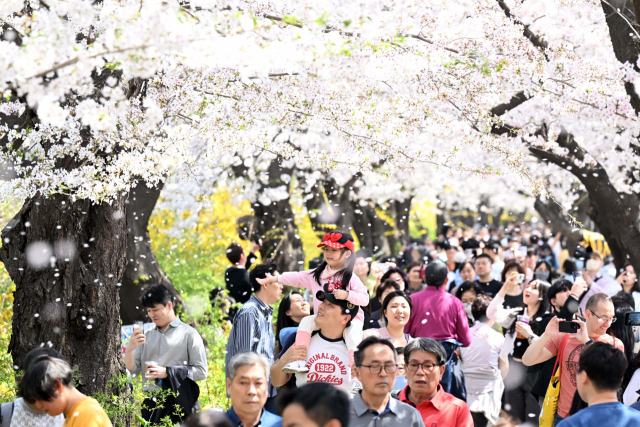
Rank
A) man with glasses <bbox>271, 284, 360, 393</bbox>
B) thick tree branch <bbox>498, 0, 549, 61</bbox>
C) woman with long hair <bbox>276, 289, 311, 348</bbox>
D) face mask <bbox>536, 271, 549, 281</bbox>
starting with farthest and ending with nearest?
1. face mask <bbox>536, 271, 549, 281</bbox>
2. thick tree branch <bbox>498, 0, 549, 61</bbox>
3. woman with long hair <bbox>276, 289, 311, 348</bbox>
4. man with glasses <bbox>271, 284, 360, 393</bbox>

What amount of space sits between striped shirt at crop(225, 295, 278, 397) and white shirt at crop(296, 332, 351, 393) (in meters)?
0.61

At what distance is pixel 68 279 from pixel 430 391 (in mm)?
2897

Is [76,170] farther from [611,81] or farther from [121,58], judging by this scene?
[611,81]

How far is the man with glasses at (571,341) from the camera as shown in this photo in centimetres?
507

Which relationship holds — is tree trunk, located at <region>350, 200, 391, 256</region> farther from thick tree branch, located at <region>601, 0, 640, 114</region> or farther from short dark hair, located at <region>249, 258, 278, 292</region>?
short dark hair, located at <region>249, 258, 278, 292</region>

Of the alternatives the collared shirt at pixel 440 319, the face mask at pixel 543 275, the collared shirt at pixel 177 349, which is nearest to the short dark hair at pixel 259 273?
the collared shirt at pixel 177 349

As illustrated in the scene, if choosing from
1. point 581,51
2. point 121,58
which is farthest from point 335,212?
point 121,58

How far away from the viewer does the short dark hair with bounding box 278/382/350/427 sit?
3.15 metres

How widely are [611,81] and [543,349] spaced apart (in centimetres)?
358

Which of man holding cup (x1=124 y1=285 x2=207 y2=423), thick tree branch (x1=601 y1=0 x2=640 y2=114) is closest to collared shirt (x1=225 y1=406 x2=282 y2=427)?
man holding cup (x1=124 y1=285 x2=207 y2=423)

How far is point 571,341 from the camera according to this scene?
518 cm

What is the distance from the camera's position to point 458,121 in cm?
768

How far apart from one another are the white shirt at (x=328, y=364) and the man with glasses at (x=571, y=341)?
1.45m

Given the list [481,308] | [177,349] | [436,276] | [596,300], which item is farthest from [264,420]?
[481,308]
